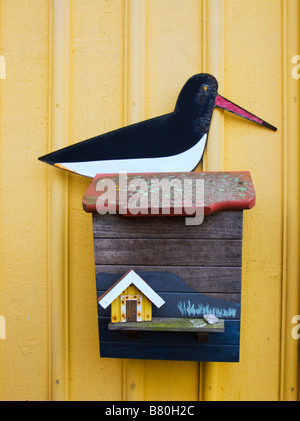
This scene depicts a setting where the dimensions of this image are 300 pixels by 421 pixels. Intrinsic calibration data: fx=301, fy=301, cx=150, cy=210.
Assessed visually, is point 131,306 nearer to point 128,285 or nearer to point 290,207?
point 128,285

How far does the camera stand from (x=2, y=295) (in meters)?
1.62

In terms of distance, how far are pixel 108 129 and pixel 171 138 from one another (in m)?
0.35

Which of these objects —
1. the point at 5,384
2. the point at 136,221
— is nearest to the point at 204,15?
the point at 136,221

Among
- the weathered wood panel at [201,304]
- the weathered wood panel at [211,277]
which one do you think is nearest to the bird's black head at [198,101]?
the weathered wood panel at [211,277]

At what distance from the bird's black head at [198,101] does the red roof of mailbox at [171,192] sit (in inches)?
13.7

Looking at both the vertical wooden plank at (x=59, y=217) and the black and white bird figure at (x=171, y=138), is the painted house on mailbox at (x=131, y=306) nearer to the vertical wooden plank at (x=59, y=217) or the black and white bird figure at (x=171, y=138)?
the vertical wooden plank at (x=59, y=217)

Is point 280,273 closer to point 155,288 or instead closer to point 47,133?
point 155,288

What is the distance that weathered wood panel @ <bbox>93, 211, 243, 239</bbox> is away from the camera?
3.87 ft

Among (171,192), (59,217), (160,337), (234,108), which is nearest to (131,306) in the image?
(160,337)

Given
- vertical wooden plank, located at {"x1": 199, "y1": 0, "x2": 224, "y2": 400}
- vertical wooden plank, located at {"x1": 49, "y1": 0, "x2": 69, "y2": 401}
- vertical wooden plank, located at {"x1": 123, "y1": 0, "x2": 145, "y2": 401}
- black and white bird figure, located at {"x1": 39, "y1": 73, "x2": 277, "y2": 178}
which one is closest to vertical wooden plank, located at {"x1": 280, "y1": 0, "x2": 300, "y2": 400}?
black and white bird figure, located at {"x1": 39, "y1": 73, "x2": 277, "y2": 178}

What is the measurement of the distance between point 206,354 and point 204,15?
5.28 feet

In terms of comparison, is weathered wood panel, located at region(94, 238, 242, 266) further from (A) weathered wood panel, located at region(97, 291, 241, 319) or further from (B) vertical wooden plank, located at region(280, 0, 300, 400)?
(B) vertical wooden plank, located at region(280, 0, 300, 400)

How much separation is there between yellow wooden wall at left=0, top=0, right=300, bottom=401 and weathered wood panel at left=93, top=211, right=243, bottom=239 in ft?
1.23

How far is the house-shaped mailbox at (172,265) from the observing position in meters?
1.17
